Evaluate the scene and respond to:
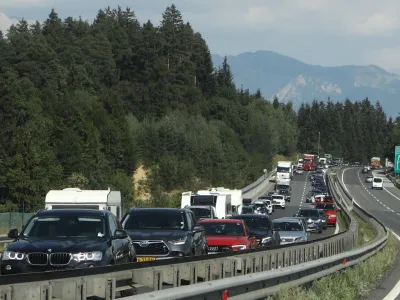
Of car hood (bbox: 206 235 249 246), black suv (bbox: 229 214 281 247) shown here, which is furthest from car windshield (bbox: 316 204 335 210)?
car hood (bbox: 206 235 249 246)

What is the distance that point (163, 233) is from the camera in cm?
2022

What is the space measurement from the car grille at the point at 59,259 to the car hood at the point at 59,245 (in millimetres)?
73

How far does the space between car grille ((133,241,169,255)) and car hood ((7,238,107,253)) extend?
13.8 feet

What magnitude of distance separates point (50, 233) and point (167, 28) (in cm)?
14294

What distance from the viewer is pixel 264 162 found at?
161 metres

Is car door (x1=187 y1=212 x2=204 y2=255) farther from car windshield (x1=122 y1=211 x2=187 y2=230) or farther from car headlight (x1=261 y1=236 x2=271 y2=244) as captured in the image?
car headlight (x1=261 y1=236 x2=271 y2=244)

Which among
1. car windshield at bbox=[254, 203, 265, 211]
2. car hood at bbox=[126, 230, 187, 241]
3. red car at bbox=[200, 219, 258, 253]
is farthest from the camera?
car windshield at bbox=[254, 203, 265, 211]

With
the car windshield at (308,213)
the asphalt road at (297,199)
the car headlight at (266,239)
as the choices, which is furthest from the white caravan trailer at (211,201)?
the car headlight at (266,239)

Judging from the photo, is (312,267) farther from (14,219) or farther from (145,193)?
(145,193)

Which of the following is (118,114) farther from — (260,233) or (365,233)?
(260,233)

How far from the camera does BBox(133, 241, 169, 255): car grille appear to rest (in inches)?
778

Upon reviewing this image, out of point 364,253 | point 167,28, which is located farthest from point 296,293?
point 167,28

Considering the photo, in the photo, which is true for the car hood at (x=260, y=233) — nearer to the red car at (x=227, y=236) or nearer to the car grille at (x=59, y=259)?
the red car at (x=227, y=236)

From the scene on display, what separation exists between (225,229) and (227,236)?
→ 63 centimetres
